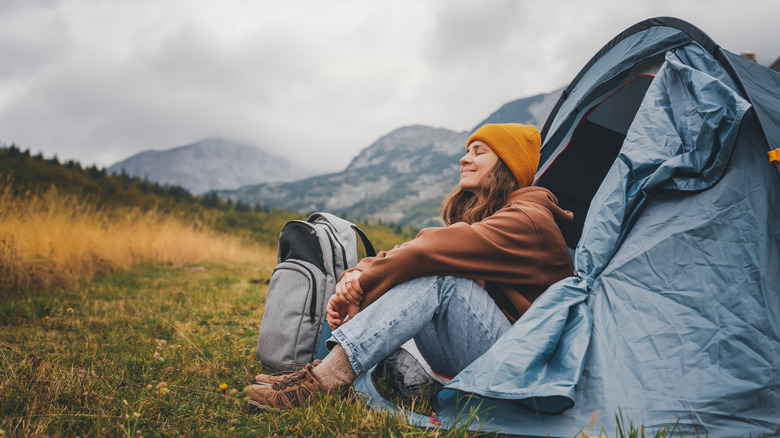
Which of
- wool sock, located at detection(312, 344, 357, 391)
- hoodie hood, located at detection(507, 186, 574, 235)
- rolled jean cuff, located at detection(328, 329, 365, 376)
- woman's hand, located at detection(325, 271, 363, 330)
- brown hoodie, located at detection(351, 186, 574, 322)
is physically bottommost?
wool sock, located at detection(312, 344, 357, 391)

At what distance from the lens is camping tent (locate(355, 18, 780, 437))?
158 cm

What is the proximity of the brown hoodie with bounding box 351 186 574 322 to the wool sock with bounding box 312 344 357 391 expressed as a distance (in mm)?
283

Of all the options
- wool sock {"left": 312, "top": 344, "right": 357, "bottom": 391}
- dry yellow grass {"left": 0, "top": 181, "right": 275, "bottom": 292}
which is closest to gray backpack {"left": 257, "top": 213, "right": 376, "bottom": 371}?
wool sock {"left": 312, "top": 344, "right": 357, "bottom": 391}

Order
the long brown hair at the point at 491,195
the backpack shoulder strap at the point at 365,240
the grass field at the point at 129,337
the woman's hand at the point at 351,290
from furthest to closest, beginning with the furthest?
the backpack shoulder strap at the point at 365,240 < the long brown hair at the point at 491,195 < the woman's hand at the point at 351,290 < the grass field at the point at 129,337

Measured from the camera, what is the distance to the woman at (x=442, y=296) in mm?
1883

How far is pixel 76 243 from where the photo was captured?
21.2ft

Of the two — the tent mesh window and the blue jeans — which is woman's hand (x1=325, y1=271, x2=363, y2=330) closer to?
the blue jeans

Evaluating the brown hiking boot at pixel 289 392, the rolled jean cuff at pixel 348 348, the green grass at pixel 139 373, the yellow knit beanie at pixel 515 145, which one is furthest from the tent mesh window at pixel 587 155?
the green grass at pixel 139 373

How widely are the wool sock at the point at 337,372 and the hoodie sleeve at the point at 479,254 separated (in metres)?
0.29

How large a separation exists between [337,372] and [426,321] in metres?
0.45

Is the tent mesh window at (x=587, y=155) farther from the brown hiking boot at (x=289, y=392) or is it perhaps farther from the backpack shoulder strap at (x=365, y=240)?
the brown hiking boot at (x=289, y=392)

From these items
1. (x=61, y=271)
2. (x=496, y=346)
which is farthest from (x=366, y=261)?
(x=61, y=271)

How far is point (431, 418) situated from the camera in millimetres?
1763

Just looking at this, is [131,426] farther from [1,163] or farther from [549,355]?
[1,163]
